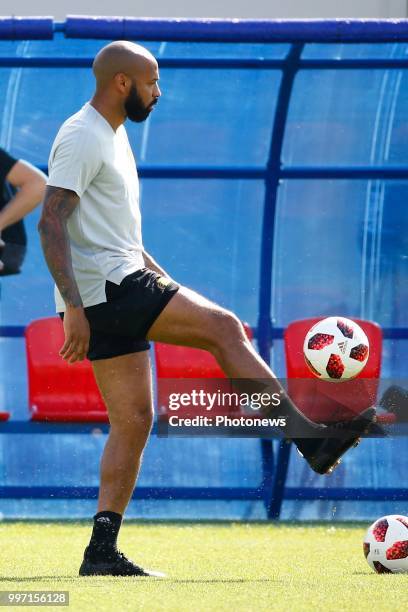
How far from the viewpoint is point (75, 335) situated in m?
5.03

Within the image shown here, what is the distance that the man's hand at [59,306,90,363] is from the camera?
198 inches

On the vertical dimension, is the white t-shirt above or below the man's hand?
above

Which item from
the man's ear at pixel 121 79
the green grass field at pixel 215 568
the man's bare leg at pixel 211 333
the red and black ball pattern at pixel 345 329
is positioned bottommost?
the green grass field at pixel 215 568

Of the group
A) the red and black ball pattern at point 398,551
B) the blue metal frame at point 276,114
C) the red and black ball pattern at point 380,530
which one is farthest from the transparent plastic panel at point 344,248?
the red and black ball pattern at point 398,551

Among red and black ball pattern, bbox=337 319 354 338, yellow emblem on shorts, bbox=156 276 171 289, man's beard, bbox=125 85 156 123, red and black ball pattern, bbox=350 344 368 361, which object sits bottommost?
red and black ball pattern, bbox=350 344 368 361

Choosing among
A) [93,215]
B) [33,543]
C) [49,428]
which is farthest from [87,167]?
[49,428]

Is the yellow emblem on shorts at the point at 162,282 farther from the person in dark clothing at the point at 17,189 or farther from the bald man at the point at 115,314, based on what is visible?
the person in dark clothing at the point at 17,189

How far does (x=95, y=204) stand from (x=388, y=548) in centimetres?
173

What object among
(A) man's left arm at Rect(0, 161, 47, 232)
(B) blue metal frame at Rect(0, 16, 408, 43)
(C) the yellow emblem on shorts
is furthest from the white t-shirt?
(A) man's left arm at Rect(0, 161, 47, 232)

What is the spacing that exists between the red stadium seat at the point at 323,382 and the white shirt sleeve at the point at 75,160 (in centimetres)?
403

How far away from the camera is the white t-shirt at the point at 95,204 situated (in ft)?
16.9

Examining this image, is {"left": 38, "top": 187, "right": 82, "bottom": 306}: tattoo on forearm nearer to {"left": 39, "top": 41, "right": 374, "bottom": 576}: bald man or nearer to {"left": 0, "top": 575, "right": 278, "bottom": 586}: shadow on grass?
{"left": 39, "top": 41, "right": 374, "bottom": 576}: bald man

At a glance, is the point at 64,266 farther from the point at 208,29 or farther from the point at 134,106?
the point at 208,29

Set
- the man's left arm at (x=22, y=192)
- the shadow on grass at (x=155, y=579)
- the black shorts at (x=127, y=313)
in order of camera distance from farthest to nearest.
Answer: the man's left arm at (x=22, y=192) < the black shorts at (x=127, y=313) < the shadow on grass at (x=155, y=579)
